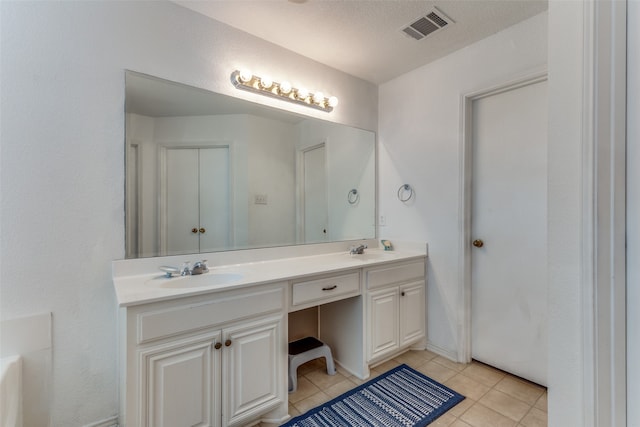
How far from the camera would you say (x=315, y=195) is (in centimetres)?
232

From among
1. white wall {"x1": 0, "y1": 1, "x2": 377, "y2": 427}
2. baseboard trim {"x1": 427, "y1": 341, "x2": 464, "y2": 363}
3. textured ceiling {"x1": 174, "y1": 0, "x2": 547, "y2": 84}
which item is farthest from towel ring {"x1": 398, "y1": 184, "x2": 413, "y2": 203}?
white wall {"x1": 0, "y1": 1, "x2": 377, "y2": 427}

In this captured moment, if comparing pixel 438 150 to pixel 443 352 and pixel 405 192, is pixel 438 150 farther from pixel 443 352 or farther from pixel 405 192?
pixel 443 352

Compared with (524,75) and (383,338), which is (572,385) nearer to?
(383,338)

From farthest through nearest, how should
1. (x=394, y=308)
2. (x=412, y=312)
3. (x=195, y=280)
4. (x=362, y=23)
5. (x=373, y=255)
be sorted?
1. (x=373, y=255)
2. (x=412, y=312)
3. (x=394, y=308)
4. (x=362, y=23)
5. (x=195, y=280)

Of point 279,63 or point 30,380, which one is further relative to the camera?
point 279,63

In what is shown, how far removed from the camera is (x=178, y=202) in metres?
1.72

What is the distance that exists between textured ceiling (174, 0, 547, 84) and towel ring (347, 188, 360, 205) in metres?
1.08

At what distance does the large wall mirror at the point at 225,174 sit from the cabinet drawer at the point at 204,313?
1.74 ft

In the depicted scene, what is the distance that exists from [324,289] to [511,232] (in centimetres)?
137

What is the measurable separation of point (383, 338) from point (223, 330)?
118cm

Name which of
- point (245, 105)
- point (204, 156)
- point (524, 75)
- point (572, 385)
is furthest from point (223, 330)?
point (524, 75)

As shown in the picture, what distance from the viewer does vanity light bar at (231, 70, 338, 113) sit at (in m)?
1.86

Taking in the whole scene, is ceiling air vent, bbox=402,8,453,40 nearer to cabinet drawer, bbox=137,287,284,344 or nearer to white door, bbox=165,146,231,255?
white door, bbox=165,146,231,255

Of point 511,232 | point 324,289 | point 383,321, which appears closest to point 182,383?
point 324,289
